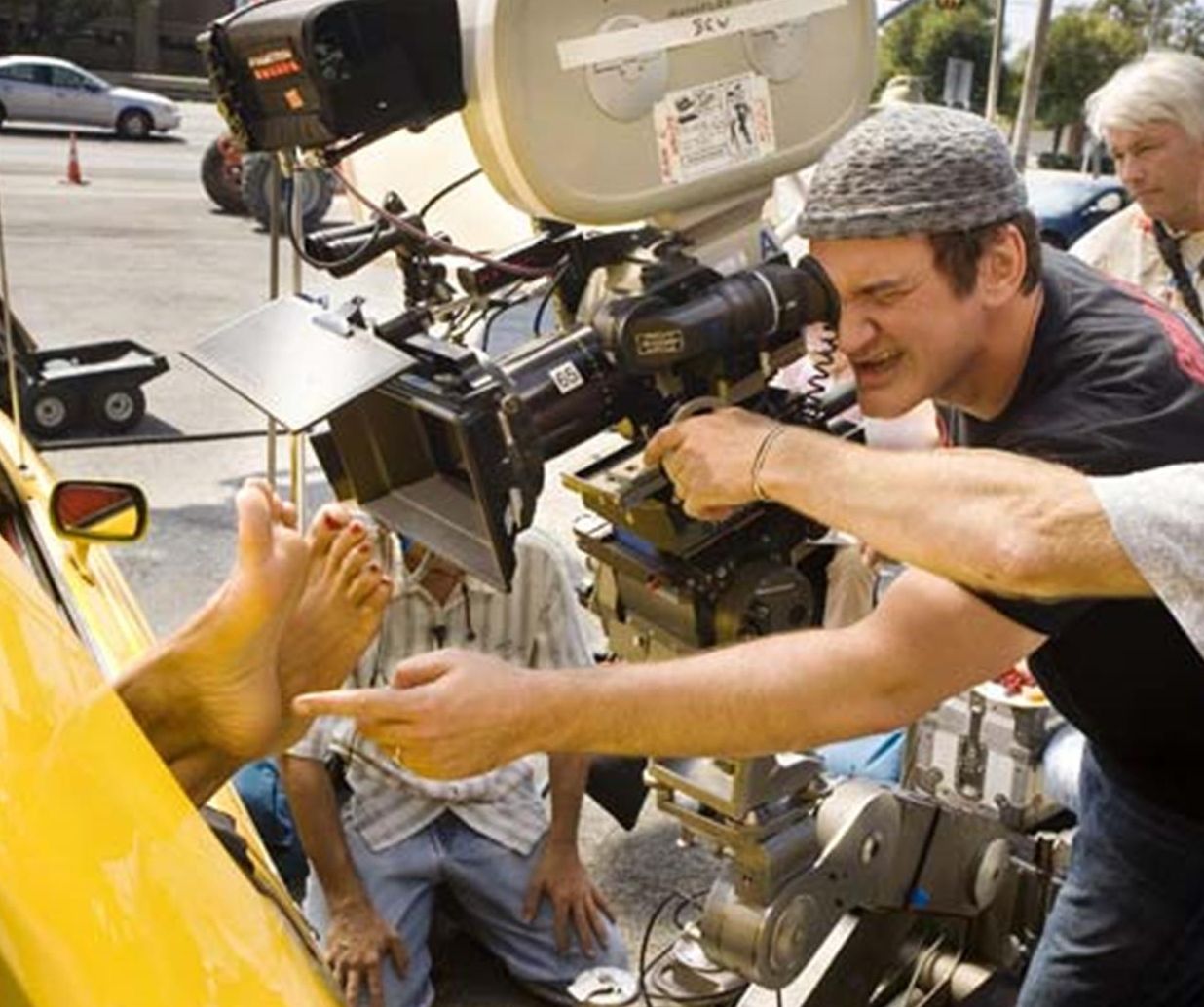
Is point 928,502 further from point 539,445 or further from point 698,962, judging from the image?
point 698,962

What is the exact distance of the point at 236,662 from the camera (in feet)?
5.90

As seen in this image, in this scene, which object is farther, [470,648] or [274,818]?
[274,818]

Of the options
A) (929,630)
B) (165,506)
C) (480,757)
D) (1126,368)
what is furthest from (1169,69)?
(165,506)

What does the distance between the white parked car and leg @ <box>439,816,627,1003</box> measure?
19182 millimetres

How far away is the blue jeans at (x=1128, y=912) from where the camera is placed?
2059 mm

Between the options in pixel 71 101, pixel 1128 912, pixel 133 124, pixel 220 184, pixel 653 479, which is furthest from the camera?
pixel 133 124

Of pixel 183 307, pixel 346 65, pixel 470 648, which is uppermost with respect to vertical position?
pixel 346 65

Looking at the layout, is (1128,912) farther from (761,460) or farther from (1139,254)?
(1139,254)

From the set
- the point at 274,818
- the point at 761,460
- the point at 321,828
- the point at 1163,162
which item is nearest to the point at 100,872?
the point at 761,460

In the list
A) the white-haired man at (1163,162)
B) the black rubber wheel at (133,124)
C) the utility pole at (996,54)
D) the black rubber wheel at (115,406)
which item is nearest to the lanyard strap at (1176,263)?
the white-haired man at (1163,162)

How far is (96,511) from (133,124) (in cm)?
2097

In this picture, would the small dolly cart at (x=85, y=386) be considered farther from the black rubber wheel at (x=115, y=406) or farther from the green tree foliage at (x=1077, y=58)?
the green tree foliage at (x=1077, y=58)

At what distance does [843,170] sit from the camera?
1.75 metres

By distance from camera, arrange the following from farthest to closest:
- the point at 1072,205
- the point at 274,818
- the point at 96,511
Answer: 1. the point at 1072,205
2. the point at 274,818
3. the point at 96,511
